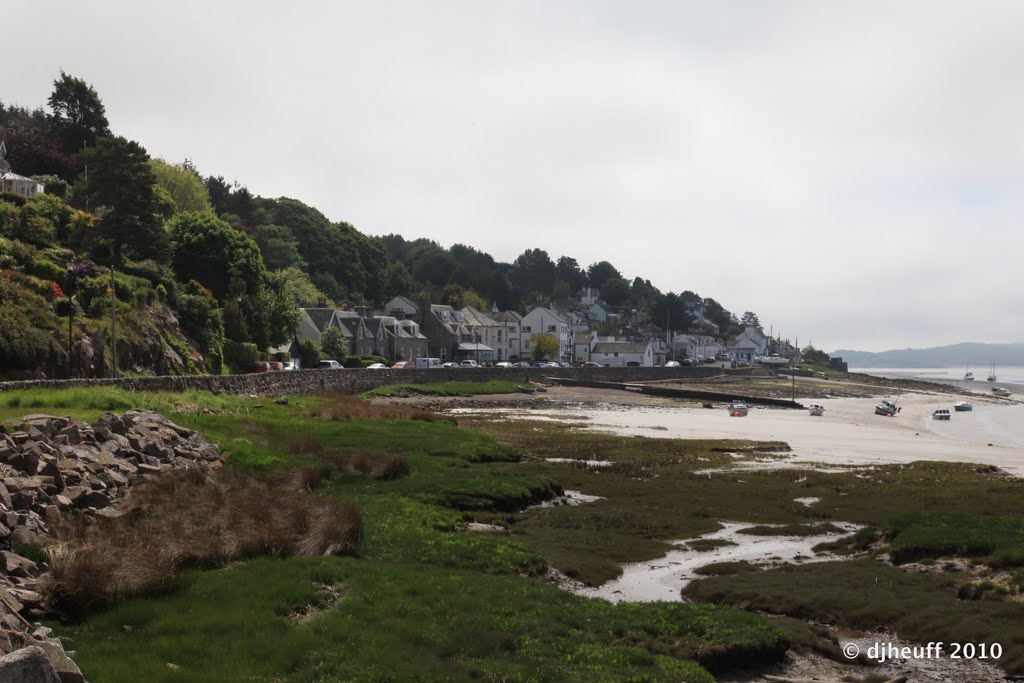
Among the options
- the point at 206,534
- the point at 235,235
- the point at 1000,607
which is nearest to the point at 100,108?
the point at 235,235

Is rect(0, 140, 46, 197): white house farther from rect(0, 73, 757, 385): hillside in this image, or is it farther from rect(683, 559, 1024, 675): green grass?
rect(683, 559, 1024, 675): green grass

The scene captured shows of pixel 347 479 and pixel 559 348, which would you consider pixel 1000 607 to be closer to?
pixel 347 479

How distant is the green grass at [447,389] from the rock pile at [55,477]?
53.4m

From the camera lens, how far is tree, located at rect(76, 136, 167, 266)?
228 feet

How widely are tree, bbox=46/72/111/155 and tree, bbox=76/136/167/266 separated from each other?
1543 inches

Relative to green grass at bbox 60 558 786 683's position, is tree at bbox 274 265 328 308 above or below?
above

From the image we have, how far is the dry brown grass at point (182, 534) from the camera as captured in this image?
13.6 metres

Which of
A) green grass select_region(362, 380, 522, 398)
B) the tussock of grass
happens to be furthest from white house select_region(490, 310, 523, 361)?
the tussock of grass

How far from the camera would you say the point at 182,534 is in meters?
16.9

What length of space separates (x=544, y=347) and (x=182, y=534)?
14633 centimetres

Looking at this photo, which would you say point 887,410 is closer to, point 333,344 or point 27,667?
point 333,344

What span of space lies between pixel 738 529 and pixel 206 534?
1623cm

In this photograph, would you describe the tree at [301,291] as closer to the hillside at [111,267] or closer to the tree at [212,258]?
the hillside at [111,267]

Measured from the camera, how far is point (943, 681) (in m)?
14.1
